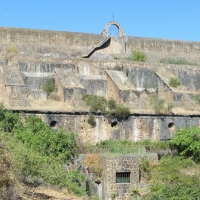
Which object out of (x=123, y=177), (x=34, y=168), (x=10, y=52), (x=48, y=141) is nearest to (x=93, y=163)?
(x=123, y=177)

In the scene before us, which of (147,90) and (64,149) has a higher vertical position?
(147,90)

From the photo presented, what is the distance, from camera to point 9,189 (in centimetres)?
1529

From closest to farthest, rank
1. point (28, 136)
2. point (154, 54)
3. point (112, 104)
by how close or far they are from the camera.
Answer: point (28, 136) → point (112, 104) → point (154, 54)

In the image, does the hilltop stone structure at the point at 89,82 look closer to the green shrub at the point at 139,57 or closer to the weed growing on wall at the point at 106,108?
the weed growing on wall at the point at 106,108

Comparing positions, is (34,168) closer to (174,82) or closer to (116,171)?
(116,171)

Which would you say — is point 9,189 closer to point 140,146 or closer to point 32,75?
point 140,146

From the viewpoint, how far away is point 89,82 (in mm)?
29266

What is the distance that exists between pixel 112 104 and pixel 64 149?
5844 mm

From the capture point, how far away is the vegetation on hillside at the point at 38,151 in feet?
57.7

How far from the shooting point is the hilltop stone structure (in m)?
26.3

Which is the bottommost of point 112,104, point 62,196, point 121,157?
point 62,196

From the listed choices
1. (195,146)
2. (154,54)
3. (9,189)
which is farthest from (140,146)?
(154,54)

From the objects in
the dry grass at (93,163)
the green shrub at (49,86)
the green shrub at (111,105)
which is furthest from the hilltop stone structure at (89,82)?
the dry grass at (93,163)

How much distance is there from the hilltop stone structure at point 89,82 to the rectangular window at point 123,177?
201 inches
